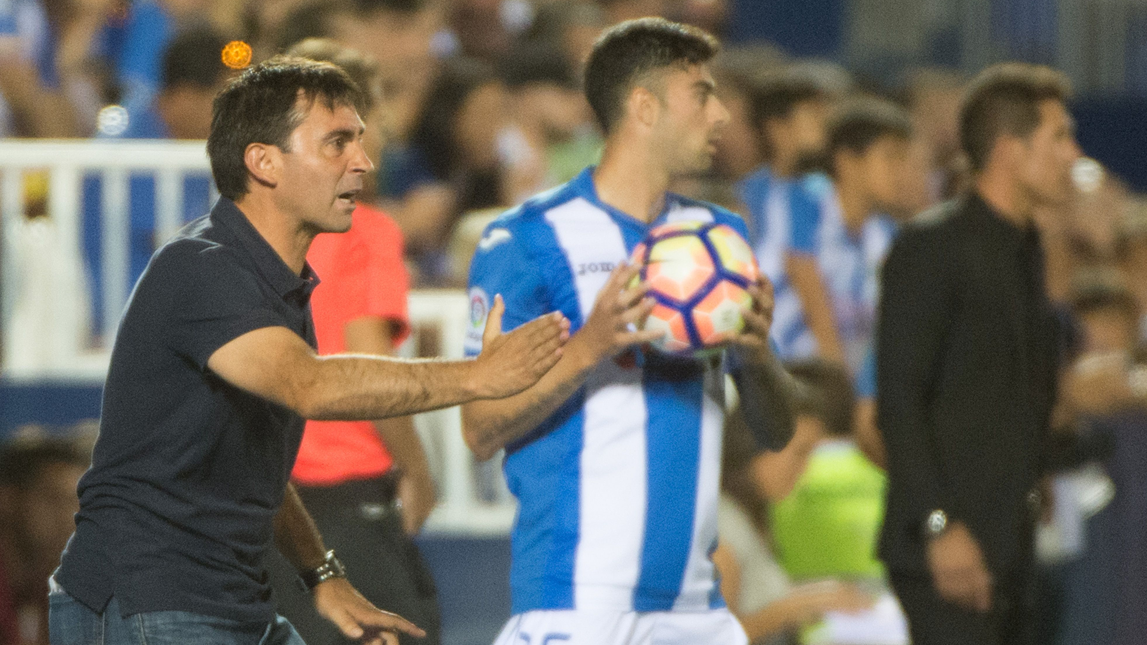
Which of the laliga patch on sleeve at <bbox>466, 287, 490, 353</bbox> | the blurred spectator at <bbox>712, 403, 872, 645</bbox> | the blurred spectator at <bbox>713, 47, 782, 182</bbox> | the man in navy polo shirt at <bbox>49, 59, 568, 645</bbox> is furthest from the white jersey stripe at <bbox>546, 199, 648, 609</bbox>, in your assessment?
the blurred spectator at <bbox>713, 47, 782, 182</bbox>

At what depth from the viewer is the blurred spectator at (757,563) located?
595 centimetres

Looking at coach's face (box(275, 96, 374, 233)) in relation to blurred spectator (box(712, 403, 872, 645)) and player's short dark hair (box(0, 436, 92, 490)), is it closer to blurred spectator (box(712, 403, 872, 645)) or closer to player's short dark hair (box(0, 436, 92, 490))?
blurred spectator (box(712, 403, 872, 645))

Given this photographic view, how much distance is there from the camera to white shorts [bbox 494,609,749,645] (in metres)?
3.72

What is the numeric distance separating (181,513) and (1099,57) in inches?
481

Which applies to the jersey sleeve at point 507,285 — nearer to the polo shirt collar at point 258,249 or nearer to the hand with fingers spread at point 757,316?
the hand with fingers spread at point 757,316

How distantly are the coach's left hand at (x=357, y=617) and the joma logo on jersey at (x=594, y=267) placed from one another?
100 centimetres

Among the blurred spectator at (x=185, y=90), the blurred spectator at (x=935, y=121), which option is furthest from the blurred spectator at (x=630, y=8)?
the blurred spectator at (x=185, y=90)

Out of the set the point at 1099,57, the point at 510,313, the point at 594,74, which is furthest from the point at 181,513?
the point at 1099,57

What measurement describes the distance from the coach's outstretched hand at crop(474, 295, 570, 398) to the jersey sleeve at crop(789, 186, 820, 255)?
528 centimetres

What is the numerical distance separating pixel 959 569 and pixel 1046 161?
144 cm

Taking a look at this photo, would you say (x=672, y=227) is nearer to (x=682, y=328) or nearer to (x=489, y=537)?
(x=682, y=328)

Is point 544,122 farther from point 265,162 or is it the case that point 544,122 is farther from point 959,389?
point 265,162

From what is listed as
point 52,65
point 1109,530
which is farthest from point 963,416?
point 52,65

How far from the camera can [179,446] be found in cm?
305
